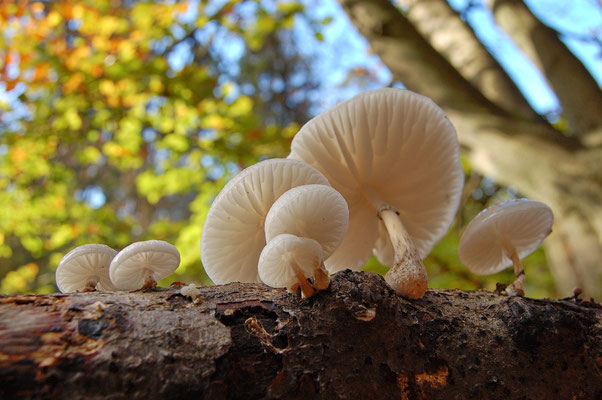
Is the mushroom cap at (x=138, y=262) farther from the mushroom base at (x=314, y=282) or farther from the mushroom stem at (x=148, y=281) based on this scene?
the mushroom base at (x=314, y=282)

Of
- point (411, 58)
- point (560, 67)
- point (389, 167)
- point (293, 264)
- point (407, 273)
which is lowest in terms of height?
point (407, 273)

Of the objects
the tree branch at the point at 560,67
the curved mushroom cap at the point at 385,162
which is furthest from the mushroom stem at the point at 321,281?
the tree branch at the point at 560,67

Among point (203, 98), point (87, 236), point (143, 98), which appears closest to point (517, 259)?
point (203, 98)

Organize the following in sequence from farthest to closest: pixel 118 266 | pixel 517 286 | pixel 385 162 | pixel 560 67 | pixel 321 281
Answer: pixel 560 67
pixel 385 162
pixel 517 286
pixel 118 266
pixel 321 281

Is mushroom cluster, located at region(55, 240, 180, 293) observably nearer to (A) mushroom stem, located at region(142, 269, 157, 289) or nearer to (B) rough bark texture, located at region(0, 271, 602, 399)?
(A) mushroom stem, located at region(142, 269, 157, 289)

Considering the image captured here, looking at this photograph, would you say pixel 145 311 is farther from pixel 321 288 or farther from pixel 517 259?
pixel 517 259

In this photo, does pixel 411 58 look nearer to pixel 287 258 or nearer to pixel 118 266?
pixel 287 258

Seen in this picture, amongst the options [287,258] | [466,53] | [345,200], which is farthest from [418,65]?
[287,258]

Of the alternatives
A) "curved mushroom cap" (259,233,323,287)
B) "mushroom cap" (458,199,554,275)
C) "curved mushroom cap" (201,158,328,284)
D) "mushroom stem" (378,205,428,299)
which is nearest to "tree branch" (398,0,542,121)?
"mushroom cap" (458,199,554,275)
